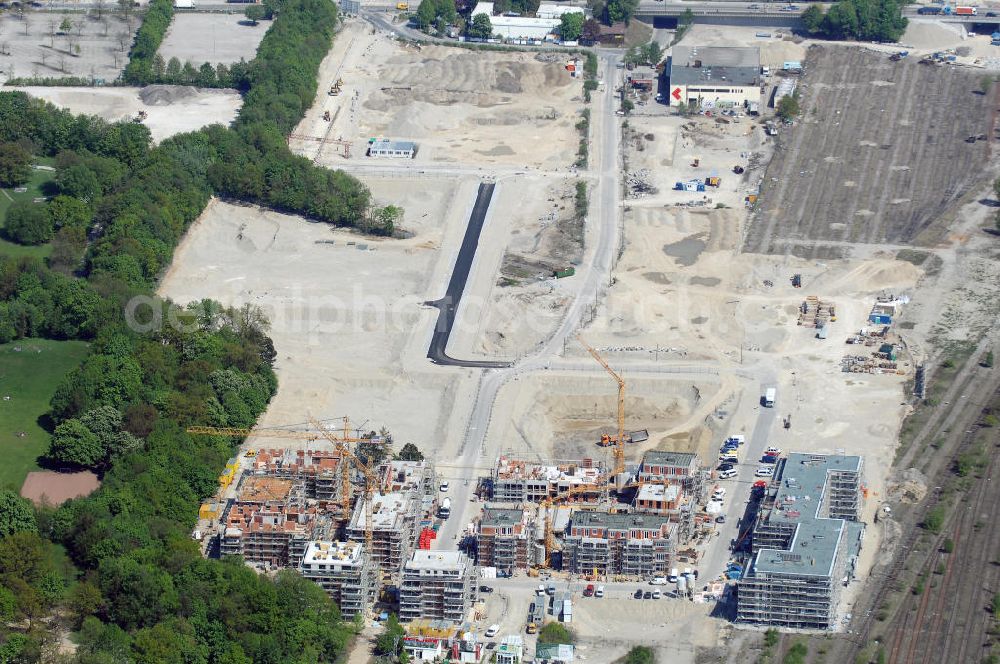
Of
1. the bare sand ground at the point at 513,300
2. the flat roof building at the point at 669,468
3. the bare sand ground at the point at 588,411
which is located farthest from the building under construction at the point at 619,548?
the bare sand ground at the point at 513,300

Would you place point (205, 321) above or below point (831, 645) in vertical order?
below

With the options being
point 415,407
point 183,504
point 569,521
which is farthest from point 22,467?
point 569,521

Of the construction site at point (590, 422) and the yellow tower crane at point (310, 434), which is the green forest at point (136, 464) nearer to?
the yellow tower crane at point (310, 434)

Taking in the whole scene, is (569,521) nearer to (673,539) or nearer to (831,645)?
(673,539)

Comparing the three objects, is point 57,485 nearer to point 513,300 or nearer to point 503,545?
point 503,545

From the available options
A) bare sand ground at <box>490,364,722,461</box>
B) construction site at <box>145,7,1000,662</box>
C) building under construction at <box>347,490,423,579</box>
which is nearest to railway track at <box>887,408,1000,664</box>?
construction site at <box>145,7,1000,662</box>

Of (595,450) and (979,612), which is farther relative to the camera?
(595,450)

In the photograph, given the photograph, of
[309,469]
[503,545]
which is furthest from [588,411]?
[309,469]
